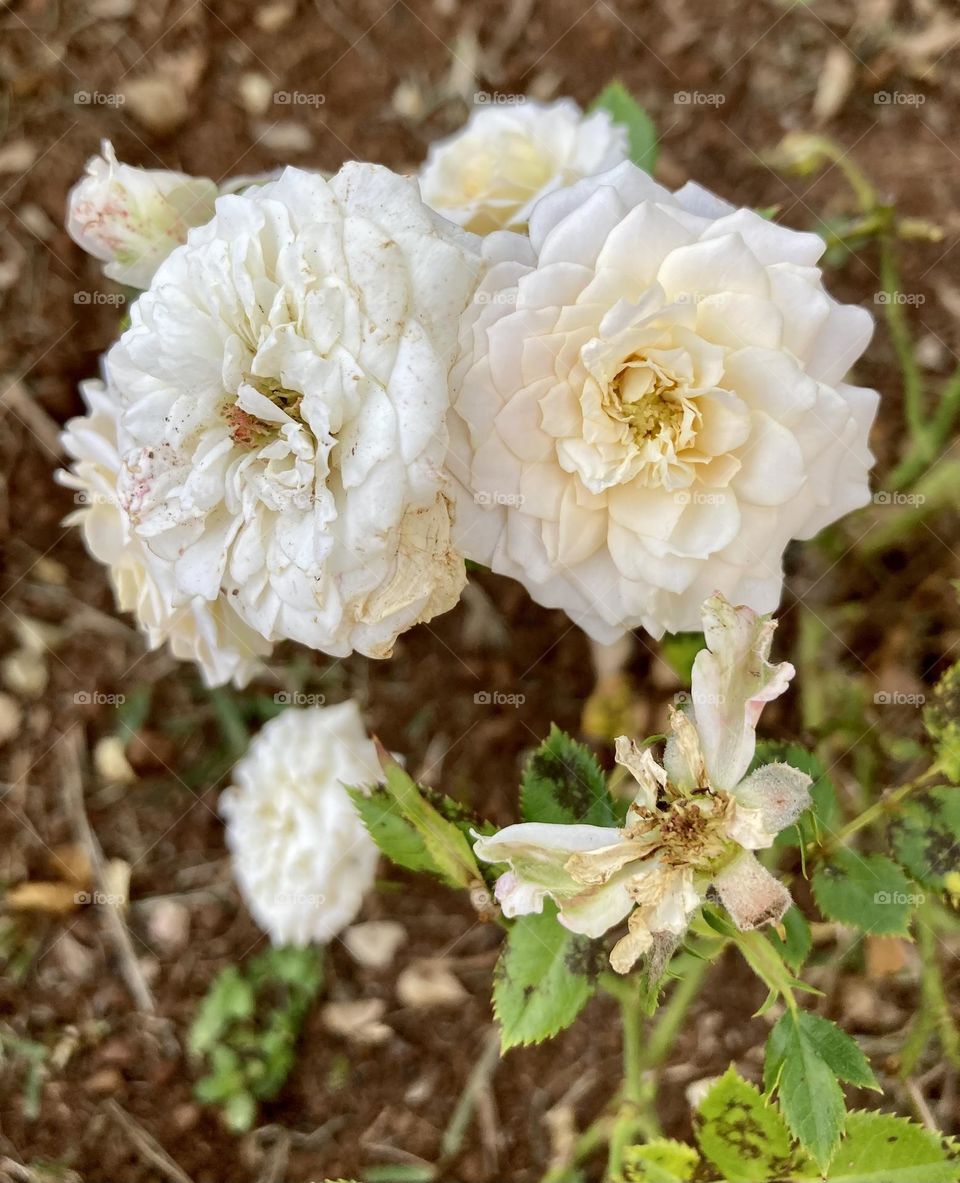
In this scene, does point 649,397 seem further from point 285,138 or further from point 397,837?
point 285,138

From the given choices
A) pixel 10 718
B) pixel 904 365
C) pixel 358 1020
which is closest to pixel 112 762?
pixel 10 718

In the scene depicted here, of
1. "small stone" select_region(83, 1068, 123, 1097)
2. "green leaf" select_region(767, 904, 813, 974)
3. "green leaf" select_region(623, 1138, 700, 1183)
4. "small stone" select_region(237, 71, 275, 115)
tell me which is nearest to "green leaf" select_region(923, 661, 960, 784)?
"green leaf" select_region(767, 904, 813, 974)

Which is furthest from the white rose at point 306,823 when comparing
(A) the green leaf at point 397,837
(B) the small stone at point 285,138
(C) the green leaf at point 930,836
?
(B) the small stone at point 285,138

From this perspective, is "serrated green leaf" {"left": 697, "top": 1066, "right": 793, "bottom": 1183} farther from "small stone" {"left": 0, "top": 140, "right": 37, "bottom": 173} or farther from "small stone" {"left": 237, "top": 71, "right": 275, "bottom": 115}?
"small stone" {"left": 0, "top": 140, "right": 37, "bottom": 173}

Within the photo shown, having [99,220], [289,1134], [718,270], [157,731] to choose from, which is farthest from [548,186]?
[289,1134]

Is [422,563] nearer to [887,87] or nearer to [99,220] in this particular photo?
[99,220]

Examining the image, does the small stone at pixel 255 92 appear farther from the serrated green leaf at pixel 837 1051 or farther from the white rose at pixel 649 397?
the serrated green leaf at pixel 837 1051
